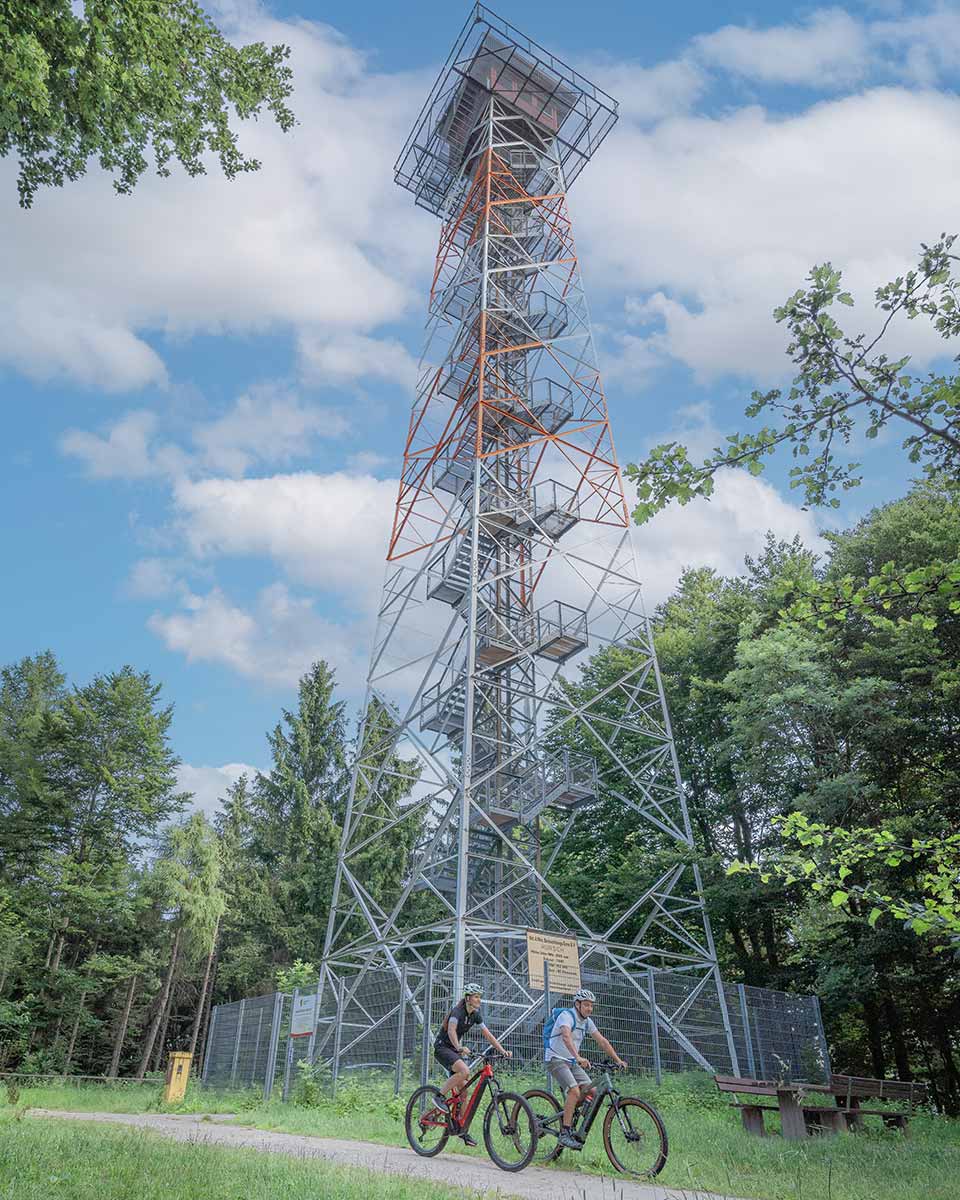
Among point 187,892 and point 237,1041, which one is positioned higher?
point 187,892

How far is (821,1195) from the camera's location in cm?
676

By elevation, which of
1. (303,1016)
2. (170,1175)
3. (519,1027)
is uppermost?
(303,1016)

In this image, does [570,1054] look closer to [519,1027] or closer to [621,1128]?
[621,1128]

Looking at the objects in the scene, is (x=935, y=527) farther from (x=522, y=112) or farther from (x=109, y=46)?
(x=109, y=46)

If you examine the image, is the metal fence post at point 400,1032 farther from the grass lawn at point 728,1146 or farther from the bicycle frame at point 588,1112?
the bicycle frame at point 588,1112

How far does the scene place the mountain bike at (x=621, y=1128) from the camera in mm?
7633

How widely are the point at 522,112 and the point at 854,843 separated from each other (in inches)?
999

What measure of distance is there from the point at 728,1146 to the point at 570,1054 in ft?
9.07

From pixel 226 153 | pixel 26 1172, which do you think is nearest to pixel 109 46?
pixel 226 153

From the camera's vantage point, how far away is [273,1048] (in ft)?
56.3

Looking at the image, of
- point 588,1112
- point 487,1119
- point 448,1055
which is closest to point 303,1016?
point 448,1055

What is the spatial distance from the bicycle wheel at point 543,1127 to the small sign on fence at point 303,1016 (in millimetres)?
8770

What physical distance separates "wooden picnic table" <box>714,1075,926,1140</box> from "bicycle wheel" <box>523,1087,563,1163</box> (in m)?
2.81

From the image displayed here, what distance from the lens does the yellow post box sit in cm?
1747
